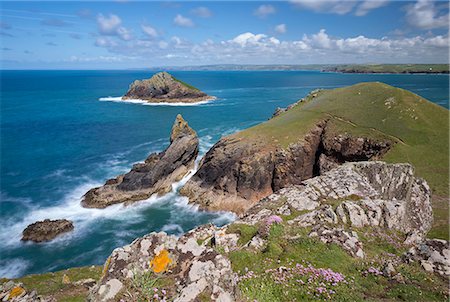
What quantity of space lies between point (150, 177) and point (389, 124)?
153ft

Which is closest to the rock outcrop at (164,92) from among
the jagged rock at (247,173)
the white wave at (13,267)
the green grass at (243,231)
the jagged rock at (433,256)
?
the jagged rock at (247,173)

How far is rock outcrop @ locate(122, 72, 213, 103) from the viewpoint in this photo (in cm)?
17012

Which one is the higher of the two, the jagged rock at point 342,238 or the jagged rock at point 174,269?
the jagged rock at point 174,269

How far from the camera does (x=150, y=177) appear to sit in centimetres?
5625

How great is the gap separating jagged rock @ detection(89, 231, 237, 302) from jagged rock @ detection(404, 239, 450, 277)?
38.5 feet

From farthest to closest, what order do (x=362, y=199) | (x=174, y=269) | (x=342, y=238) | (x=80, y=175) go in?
1. (x=80, y=175)
2. (x=362, y=199)
3. (x=342, y=238)
4. (x=174, y=269)

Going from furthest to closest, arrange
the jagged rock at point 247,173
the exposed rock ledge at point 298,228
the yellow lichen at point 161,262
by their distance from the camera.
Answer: the jagged rock at point 247,173 → the yellow lichen at point 161,262 → the exposed rock ledge at point 298,228

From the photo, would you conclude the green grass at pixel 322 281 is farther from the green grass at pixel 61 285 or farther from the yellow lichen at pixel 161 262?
the green grass at pixel 61 285

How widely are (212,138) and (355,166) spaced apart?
6174 cm

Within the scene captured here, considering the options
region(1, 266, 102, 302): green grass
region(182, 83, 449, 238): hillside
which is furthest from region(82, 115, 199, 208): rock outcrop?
region(1, 266, 102, 302): green grass

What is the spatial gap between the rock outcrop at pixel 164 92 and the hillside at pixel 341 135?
115772 mm

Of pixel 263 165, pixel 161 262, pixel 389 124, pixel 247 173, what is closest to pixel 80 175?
pixel 247 173

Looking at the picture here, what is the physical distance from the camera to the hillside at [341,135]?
48625mm

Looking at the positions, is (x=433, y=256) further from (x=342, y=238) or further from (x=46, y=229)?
(x=46, y=229)
